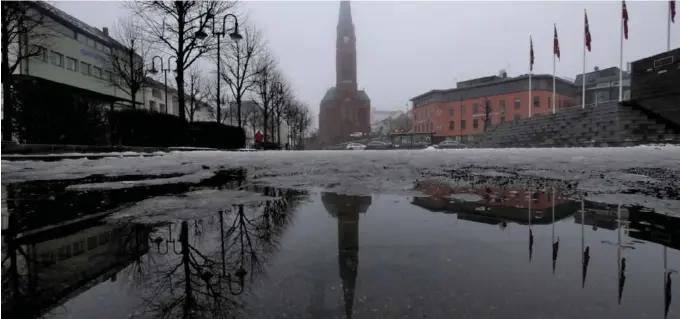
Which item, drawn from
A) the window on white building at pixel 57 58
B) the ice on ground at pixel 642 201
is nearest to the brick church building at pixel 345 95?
the window on white building at pixel 57 58

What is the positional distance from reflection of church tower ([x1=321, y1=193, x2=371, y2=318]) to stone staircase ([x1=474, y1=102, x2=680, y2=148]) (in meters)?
29.4

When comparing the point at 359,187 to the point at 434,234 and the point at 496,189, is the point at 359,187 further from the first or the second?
the point at 434,234

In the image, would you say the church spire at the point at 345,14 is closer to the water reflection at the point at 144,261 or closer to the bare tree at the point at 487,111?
the bare tree at the point at 487,111

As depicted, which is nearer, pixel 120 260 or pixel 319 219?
pixel 120 260

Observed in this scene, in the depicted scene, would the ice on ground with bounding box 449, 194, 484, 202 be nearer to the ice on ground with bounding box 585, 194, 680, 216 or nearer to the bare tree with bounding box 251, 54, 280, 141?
the ice on ground with bounding box 585, 194, 680, 216

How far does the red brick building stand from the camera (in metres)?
75.0

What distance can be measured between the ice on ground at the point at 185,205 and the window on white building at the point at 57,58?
151 ft

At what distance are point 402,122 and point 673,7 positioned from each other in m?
105

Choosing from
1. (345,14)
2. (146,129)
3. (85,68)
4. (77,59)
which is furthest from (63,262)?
(345,14)

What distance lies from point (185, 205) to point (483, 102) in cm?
8560

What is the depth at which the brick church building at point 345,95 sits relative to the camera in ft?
338

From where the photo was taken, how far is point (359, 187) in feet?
16.4

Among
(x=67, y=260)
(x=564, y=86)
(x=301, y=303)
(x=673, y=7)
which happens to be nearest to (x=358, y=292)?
(x=301, y=303)

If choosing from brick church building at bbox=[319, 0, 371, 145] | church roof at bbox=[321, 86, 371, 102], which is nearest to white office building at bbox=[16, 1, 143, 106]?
brick church building at bbox=[319, 0, 371, 145]
